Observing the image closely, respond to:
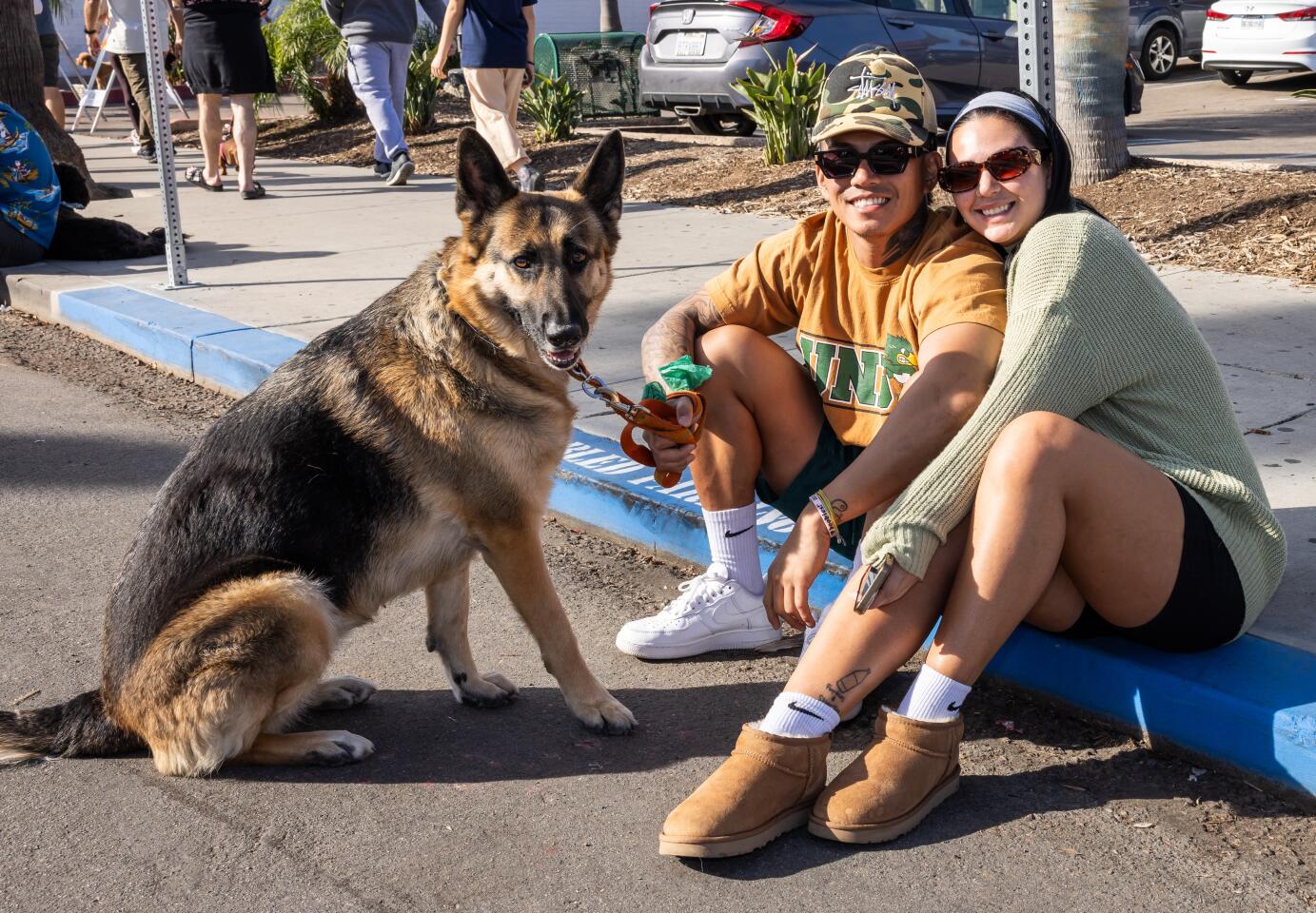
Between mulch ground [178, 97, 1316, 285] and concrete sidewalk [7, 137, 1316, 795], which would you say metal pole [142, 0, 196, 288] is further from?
mulch ground [178, 97, 1316, 285]

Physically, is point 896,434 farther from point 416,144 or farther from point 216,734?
point 416,144

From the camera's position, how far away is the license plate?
12.0 metres

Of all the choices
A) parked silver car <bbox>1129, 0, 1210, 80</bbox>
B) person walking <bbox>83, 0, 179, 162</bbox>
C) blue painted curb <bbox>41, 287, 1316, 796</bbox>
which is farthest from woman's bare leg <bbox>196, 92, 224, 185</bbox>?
parked silver car <bbox>1129, 0, 1210, 80</bbox>

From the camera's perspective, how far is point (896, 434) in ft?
9.77

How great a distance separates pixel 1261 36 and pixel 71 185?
13357mm

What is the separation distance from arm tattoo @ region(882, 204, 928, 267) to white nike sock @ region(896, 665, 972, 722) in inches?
42.8

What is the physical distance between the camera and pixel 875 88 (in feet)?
10.4

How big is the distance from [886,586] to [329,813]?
138cm

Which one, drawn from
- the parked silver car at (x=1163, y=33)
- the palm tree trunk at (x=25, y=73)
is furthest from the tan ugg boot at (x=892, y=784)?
the parked silver car at (x=1163, y=33)

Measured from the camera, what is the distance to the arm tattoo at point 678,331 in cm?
355

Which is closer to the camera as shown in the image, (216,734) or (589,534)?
(216,734)

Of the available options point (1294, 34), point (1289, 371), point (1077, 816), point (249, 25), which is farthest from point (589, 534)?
point (1294, 34)

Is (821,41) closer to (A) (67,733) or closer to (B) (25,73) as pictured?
(B) (25,73)

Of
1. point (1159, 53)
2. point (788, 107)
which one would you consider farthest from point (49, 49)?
point (1159, 53)
